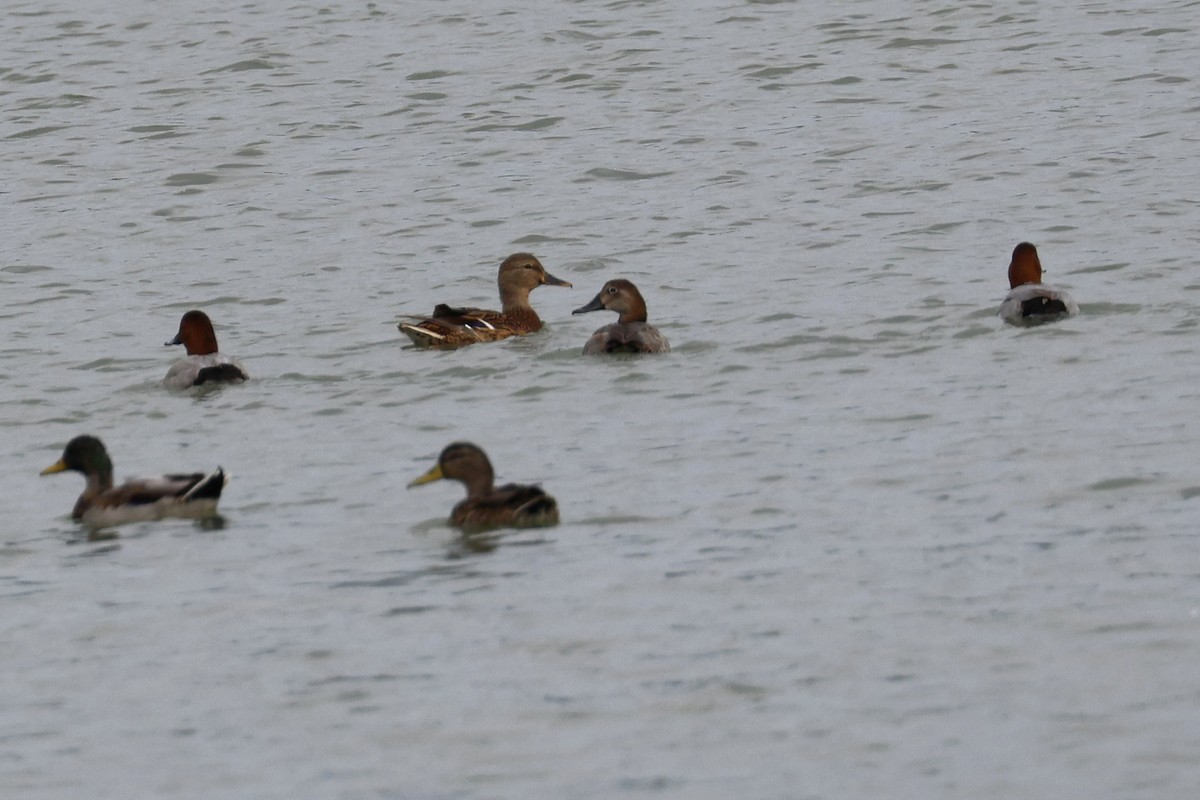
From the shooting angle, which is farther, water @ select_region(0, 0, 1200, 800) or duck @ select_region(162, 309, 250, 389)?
duck @ select_region(162, 309, 250, 389)

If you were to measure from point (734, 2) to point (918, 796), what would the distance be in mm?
29523

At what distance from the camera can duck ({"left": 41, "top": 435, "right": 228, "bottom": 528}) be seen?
512 inches

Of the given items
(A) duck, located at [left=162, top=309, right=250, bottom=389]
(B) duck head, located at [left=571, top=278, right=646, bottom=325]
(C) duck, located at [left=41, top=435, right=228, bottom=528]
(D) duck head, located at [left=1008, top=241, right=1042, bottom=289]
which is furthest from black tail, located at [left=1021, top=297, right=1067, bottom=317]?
(C) duck, located at [left=41, top=435, right=228, bottom=528]

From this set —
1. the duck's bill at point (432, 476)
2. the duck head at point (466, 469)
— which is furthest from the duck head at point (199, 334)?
the duck head at point (466, 469)

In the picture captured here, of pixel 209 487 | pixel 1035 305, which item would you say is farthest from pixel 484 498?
pixel 1035 305

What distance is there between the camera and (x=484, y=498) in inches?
492

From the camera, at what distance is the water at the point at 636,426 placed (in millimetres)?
9406

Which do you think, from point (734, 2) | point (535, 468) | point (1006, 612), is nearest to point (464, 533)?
point (535, 468)

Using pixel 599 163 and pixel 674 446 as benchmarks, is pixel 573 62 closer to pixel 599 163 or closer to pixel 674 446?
pixel 599 163

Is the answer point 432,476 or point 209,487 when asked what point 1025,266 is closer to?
point 432,476

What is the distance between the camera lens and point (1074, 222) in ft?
72.4

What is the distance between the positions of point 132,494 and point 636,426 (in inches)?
139

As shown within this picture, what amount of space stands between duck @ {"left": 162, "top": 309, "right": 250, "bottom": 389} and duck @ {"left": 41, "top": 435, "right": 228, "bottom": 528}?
3.23m

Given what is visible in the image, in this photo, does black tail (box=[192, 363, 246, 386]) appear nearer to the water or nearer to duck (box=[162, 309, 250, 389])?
duck (box=[162, 309, 250, 389])
